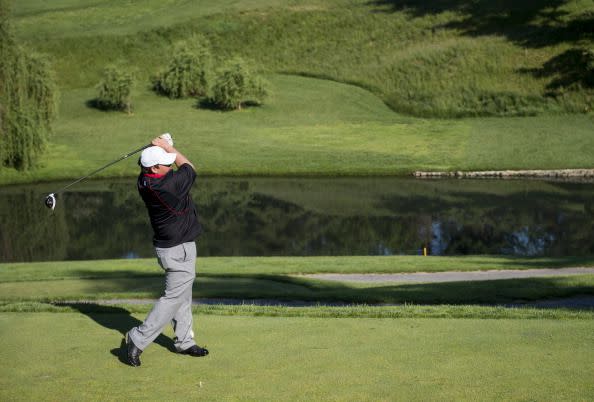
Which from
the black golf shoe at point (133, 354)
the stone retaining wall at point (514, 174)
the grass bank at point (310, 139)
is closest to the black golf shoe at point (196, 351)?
the black golf shoe at point (133, 354)

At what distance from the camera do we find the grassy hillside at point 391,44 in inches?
2692

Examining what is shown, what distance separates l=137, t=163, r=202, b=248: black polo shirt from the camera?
8.91m

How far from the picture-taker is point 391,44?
79.3 meters

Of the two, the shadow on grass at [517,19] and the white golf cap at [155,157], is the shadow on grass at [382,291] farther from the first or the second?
the shadow on grass at [517,19]

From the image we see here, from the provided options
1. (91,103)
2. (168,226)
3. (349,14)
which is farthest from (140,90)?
(168,226)

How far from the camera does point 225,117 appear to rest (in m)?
63.0

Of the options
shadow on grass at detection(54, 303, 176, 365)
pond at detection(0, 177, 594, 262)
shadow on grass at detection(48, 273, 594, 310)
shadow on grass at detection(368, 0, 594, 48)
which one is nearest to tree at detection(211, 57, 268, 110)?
pond at detection(0, 177, 594, 262)

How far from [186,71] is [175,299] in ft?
197

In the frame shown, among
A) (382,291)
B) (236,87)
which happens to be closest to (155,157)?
(382,291)

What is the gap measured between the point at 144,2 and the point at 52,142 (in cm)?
4485

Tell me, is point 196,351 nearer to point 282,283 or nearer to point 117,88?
point 282,283

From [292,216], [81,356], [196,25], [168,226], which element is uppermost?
[196,25]

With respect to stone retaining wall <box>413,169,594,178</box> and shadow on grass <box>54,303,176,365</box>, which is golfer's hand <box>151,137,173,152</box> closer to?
shadow on grass <box>54,303,176,365</box>

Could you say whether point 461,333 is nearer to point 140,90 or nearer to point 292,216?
point 292,216
